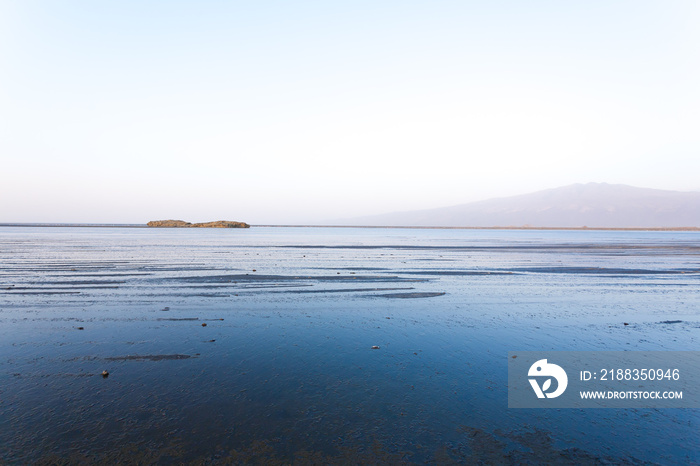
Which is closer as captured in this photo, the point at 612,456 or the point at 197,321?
the point at 612,456

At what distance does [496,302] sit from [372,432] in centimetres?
1351

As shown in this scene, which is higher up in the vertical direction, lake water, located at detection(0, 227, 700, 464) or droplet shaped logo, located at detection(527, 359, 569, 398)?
lake water, located at detection(0, 227, 700, 464)

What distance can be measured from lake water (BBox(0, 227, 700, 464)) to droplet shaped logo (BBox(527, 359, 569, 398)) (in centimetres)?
77

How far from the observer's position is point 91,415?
7188mm

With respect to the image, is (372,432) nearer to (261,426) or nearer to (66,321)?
(261,426)

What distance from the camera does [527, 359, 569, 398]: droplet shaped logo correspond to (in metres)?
8.74

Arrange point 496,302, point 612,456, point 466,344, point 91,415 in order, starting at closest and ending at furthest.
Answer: point 612,456, point 91,415, point 466,344, point 496,302

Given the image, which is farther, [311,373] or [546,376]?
[546,376]

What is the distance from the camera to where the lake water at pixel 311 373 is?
249 inches

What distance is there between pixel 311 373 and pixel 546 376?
19.6 feet

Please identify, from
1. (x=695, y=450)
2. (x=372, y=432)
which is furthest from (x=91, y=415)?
(x=695, y=450)

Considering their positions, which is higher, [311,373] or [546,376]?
[311,373]

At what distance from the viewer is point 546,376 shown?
955cm

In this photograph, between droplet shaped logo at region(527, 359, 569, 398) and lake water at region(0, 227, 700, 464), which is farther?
droplet shaped logo at region(527, 359, 569, 398)
